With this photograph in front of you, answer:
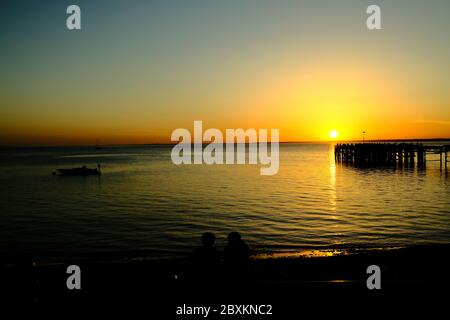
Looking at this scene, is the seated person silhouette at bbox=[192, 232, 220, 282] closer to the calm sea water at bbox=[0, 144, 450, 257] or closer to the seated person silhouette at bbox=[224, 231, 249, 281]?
the seated person silhouette at bbox=[224, 231, 249, 281]

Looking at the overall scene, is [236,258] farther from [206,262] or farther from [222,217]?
[222,217]

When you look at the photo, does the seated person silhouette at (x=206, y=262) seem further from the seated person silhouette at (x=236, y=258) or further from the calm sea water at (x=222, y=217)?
the calm sea water at (x=222, y=217)

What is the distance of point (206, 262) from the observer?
21.2 feet

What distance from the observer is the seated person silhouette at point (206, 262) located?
638cm

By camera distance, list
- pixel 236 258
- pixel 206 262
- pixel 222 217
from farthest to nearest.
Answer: pixel 222 217
pixel 236 258
pixel 206 262

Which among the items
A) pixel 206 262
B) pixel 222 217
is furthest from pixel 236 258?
pixel 222 217

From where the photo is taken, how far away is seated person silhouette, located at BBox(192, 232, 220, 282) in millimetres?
6383

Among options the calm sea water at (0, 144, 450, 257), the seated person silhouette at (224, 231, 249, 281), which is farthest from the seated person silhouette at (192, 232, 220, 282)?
the calm sea water at (0, 144, 450, 257)

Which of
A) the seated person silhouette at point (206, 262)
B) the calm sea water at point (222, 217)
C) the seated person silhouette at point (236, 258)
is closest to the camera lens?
the seated person silhouette at point (206, 262)

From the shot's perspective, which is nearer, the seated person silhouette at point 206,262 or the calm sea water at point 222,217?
the seated person silhouette at point 206,262

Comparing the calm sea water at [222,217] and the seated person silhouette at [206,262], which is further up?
the seated person silhouette at [206,262]

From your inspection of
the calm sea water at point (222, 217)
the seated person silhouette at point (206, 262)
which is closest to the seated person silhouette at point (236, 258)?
the seated person silhouette at point (206, 262)

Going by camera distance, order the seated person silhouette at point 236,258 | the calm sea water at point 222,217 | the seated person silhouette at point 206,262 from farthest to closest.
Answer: the calm sea water at point 222,217
the seated person silhouette at point 236,258
the seated person silhouette at point 206,262

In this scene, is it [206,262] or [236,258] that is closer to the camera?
[206,262]
